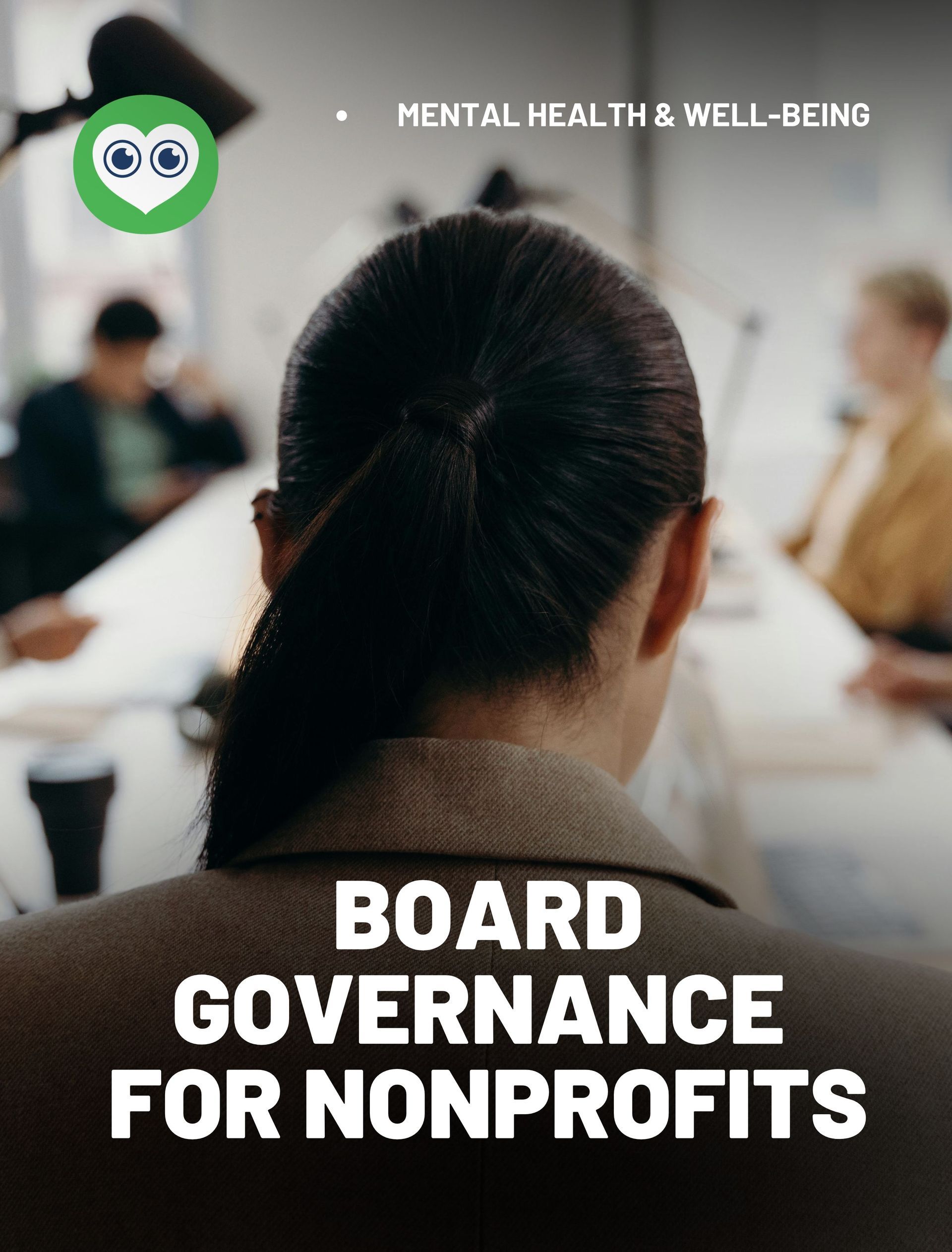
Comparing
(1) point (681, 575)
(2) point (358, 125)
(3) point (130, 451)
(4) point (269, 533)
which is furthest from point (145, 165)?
(2) point (358, 125)

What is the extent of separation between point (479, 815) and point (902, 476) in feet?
5.97

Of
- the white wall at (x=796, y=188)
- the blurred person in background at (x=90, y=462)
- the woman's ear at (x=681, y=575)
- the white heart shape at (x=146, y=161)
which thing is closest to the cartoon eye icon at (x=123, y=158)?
the white heart shape at (x=146, y=161)

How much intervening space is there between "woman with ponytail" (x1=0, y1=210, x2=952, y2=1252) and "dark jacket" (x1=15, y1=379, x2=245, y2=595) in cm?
226

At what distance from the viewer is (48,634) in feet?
4.94

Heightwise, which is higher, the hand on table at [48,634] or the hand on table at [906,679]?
the hand on table at [48,634]

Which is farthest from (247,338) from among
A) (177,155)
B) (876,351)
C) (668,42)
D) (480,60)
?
(177,155)

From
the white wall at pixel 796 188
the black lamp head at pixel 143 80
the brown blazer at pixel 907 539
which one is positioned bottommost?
the black lamp head at pixel 143 80

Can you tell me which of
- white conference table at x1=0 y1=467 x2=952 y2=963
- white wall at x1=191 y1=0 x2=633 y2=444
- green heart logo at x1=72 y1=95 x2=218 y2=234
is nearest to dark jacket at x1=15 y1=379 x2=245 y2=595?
white conference table at x1=0 y1=467 x2=952 y2=963

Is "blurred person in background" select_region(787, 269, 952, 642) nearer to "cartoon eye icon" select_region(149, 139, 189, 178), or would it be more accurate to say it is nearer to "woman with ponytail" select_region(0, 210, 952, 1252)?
"cartoon eye icon" select_region(149, 139, 189, 178)

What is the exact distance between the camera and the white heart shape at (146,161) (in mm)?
699

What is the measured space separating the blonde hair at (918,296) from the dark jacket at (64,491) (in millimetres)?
1703

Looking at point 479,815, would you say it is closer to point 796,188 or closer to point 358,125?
point 796,188

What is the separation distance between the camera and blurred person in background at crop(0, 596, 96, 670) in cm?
147

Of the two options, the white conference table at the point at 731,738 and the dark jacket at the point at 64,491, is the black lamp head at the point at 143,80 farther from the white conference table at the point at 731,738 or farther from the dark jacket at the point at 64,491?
the dark jacket at the point at 64,491
